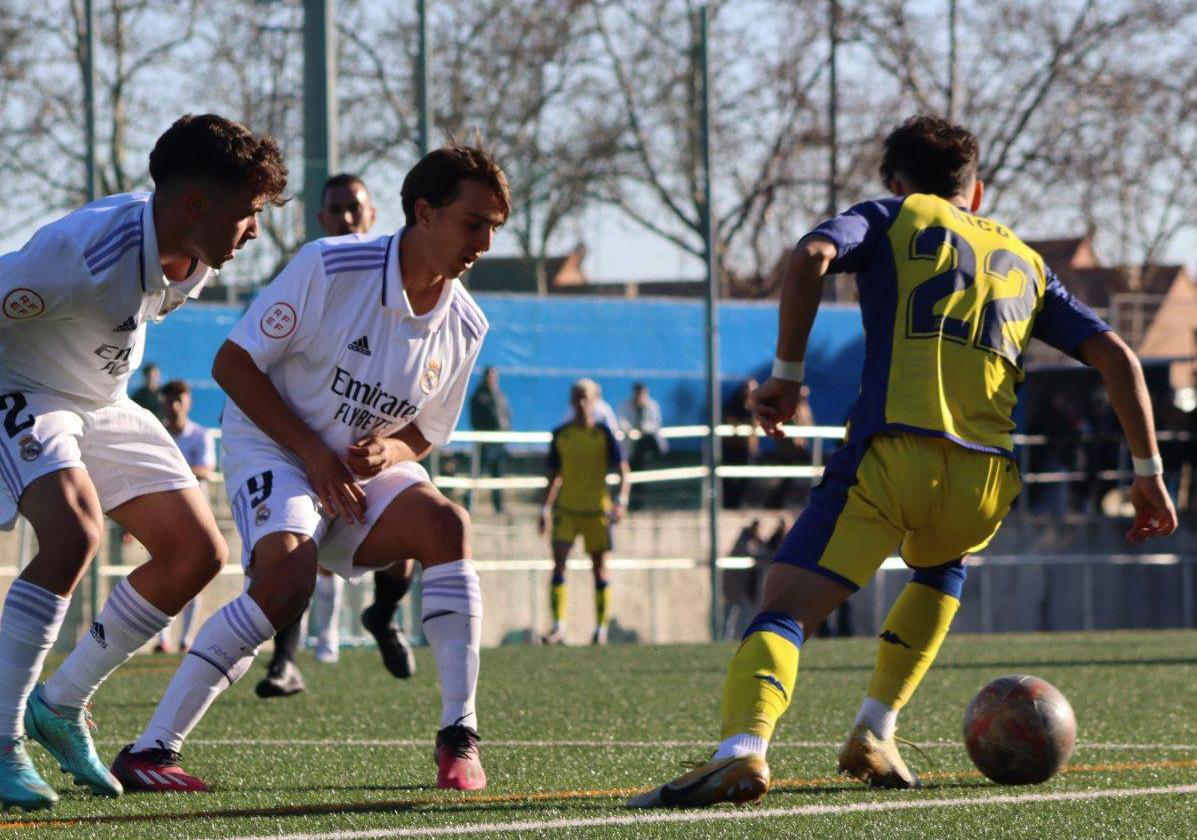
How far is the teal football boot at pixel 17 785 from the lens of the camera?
17.7ft

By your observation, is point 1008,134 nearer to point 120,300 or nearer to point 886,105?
point 886,105

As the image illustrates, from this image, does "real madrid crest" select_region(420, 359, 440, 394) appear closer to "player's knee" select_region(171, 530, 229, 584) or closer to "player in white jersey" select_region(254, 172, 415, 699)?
"player's knee" select_region(171, 530, 229, 584)

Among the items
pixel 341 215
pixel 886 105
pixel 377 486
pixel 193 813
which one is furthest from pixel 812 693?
pixel 886 105

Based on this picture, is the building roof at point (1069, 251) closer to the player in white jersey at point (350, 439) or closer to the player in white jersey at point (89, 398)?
the player in white jersey at point (350, 439)

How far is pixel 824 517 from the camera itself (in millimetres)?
5379

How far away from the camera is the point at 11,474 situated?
18.2 feet

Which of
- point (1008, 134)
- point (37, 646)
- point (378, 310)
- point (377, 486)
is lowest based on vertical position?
point (37, 646)

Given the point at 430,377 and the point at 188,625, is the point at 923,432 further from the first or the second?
the point at 188,625

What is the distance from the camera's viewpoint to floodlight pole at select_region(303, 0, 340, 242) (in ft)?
54.7

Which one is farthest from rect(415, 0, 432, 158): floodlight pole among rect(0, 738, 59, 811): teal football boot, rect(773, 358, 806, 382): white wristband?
rect(773, 358, 806, 382): white wristband

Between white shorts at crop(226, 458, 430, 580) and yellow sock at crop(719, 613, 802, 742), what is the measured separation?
4.36ft

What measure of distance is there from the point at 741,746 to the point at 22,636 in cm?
190

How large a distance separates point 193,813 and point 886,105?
30.1 metres

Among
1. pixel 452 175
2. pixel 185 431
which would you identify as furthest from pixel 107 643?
pixel 185 431
